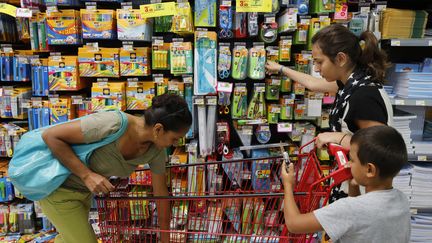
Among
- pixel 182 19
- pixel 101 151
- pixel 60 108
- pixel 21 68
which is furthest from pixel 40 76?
pixel 101 151

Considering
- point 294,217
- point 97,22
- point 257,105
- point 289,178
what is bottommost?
point 294,217

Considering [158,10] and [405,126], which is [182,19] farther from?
[405,126]

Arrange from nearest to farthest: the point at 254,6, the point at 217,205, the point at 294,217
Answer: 1. the point at 294,217
2. the point at 217,205
3. the point at 254,6

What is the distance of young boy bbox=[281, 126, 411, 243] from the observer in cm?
128

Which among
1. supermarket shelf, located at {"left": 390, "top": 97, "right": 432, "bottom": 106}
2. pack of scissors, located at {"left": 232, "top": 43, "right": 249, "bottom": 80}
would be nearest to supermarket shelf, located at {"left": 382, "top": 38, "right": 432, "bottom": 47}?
supermarket shelf, located at {"left": 390, "top": 97, "right": 432, "bottom": 106}

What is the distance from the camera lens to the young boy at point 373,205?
128 cm

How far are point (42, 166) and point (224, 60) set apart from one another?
1.52 metres

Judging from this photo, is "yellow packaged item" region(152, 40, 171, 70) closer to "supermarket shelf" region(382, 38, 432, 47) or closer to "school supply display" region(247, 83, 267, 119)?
"school supply display" region(247, 83, 267, 119)

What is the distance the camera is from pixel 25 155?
1.71 m

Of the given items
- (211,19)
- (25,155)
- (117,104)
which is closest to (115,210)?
(25,155)

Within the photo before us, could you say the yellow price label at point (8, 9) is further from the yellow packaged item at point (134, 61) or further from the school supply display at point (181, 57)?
the school supply display at point (181, 57)

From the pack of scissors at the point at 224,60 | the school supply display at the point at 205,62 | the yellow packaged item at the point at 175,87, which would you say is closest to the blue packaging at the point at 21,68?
the yellow packaged item at the point at 175,87

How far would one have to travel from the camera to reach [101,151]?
1719mm

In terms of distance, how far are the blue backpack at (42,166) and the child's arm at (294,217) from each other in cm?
82
